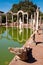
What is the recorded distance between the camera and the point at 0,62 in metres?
8.68

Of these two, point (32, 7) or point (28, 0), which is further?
point (28, 0)

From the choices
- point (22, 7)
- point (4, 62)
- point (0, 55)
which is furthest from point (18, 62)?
point (22, 7)

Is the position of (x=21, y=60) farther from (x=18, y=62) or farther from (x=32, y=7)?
(x=32, y=7)

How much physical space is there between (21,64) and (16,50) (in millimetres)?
590

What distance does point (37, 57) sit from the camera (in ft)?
28.4

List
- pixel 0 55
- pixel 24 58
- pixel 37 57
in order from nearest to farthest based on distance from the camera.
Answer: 1. pixel 24 58
2. pixel 37 57
3. pixel 0 55

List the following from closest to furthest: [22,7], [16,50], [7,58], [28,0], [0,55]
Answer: [16,50]
[7,58]
[0,55]
[22,7]
[28,0]

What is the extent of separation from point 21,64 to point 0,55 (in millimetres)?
2658

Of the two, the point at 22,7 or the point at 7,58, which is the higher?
the point at 22,7

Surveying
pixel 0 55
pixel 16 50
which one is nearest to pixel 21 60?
pixel 16 50

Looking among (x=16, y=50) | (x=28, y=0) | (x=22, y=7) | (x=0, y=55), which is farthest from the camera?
(x=28, y=0)

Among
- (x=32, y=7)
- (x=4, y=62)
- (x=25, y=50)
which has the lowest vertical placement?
(x=4, y=62)

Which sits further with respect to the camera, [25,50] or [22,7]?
[22,7]

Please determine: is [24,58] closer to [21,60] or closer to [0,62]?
[21,60]
